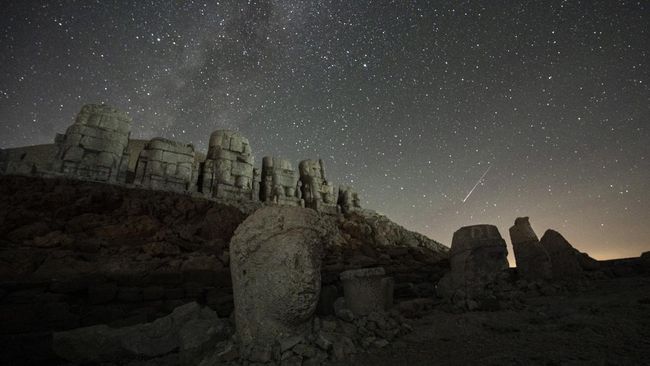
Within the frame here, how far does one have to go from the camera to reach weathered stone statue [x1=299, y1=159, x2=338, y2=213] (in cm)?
1755

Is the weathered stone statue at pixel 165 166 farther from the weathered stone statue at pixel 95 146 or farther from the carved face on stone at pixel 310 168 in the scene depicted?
the carved face on stone at pixel 310 168

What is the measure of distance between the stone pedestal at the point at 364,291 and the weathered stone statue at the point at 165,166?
35.7 ft

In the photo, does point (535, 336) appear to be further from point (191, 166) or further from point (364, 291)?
point (191, 166)

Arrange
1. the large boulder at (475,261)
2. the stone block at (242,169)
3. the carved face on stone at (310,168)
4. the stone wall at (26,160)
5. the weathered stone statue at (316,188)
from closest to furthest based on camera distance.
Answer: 1. the large boulder at (475,261)
2. the stone wall at (26,160)
3. the stone block at (242,169)
4. the weathered stone statue at (316,188)
5. the carved face on stone at (310,168)

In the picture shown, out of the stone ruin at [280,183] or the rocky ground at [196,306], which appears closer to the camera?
the rocky ground at [196,306]

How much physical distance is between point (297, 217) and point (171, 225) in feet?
27.0

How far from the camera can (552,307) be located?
5547mm

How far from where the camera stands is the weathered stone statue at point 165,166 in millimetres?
13539

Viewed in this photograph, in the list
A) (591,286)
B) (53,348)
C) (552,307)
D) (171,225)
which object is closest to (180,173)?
(171,225)

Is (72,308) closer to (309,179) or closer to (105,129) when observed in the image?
(105,129)

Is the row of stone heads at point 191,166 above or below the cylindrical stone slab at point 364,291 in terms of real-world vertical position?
above

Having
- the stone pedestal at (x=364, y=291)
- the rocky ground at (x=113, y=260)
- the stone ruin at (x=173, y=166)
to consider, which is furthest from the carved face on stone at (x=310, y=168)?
the stone pedestal at (x=364, y=291)

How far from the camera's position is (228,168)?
1573 cm

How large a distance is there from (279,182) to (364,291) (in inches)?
491
